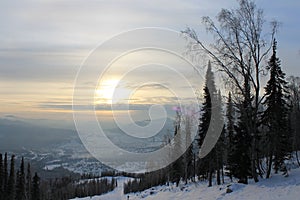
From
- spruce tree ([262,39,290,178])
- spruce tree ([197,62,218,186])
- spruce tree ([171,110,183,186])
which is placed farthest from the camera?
spruce tree ([171,110,183,186])

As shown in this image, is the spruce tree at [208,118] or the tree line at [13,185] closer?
the spruce tree at [208,118]

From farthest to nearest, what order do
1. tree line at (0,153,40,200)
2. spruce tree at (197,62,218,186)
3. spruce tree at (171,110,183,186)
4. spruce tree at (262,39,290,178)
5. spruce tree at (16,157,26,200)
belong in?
spruce tree at (16,157,26,200) < tree line at (0,153,40,200) < spruce tree at (171,110,183,186) < spruce tree at (197,62,218,186) < spruce tree at (262,39,290,178)

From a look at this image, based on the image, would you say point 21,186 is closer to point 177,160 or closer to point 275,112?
point 177,160

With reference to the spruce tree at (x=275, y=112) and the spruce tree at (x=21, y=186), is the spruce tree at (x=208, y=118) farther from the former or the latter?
the spruce tree at (x=21, y=186)

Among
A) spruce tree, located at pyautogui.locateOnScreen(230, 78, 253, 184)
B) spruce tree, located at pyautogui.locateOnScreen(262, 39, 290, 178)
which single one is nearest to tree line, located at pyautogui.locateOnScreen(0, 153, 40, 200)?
spruce tree, located at pyautogui.locateOnScreen(230, 78, 253, 184)

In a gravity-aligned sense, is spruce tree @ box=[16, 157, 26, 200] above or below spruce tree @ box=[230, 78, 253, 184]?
below

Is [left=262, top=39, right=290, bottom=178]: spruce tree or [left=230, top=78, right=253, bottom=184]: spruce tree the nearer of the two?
[left=230, top=78, right=253, bottom=184]: spruce tree

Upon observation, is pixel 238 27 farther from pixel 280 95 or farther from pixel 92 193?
pixel 92 193

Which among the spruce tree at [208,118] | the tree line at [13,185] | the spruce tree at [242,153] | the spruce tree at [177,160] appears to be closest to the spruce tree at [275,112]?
the spruce tree at [242,153]

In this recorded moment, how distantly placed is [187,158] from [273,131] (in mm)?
22789

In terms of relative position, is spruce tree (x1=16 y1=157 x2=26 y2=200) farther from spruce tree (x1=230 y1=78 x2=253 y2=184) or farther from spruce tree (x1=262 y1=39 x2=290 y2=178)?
spruce tree (x1=262 y1=39 x2=290 y2=178)

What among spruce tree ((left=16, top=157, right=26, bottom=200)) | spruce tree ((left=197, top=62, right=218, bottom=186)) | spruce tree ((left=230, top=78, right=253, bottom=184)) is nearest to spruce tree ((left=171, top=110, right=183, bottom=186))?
spruce tree ((left=197, top=62, right=218, bottom=186))

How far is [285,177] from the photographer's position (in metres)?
28.6

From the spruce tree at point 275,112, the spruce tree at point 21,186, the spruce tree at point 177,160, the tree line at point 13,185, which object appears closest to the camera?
the spruce tree at point 275,112
